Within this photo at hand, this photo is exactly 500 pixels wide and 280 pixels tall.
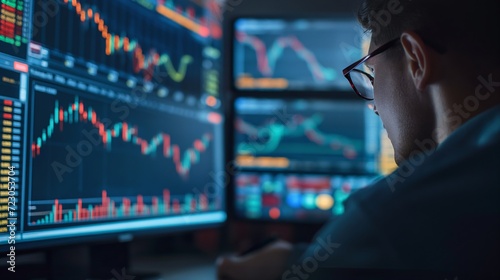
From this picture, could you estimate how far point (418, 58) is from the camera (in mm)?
777

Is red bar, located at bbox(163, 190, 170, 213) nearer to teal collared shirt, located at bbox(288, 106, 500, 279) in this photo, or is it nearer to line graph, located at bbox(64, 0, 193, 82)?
line graph, located at bbox(64, 0, 193, 82)

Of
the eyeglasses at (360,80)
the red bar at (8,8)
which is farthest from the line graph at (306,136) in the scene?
the red bar at (8,8)

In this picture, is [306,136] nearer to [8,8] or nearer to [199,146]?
[199,146]

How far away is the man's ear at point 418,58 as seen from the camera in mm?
768

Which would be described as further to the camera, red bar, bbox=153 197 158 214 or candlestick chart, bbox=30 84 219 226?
red bar, bbox=153 197 158 214

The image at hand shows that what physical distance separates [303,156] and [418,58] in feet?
2.97

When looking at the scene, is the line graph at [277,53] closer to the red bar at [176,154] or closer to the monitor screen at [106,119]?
the monitor screen at [106,119]

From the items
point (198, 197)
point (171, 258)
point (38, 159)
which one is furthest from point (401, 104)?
point (171, 258)

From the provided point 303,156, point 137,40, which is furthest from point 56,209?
point 303,156

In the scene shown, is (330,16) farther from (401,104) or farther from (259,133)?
(401,104)

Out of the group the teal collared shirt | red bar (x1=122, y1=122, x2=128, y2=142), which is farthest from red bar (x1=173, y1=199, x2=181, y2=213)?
the teal collared shirt

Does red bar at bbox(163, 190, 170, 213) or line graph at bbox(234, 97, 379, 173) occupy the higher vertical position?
line graph at bbox(234, 97, 379, 173)

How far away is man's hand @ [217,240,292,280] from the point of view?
1246 mm

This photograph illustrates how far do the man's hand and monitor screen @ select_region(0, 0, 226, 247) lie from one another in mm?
157
